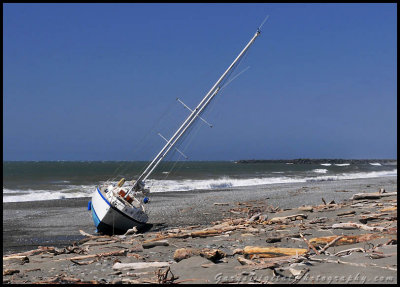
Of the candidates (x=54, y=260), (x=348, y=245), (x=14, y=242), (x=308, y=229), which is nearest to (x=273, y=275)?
(x=348, y=245)

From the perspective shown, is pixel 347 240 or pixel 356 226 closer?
pixel 347 240

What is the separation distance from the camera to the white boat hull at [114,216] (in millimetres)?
18188

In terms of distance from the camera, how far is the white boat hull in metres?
18.2

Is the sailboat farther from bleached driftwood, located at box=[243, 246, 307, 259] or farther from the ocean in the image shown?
bleached driftwood, located at box=[243, 246, 307, 259]

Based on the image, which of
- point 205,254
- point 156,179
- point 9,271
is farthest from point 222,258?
point 156,179

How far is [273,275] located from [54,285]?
4.21m

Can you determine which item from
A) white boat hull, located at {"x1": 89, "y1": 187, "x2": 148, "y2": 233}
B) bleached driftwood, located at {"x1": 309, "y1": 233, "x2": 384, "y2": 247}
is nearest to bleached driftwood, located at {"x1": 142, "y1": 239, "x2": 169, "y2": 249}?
bleached driftwood, located at {"x1": 309, "y1": 233, "x2": 384, "y2": 247}

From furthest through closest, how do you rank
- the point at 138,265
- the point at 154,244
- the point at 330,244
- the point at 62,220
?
the point at 62,220 < the point at 154,244 < the point at 330,244 < the point at 138,265

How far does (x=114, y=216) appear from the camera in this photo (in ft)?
59.6

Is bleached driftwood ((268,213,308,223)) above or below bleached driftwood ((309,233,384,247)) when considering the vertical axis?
below

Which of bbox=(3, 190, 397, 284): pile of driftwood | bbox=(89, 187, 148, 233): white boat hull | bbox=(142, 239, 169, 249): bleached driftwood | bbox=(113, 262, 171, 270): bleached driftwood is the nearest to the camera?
bbox=(3, 190, 397, 284): pile of driftwood

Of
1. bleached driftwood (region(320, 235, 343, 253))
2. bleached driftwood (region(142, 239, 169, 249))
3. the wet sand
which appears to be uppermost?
bleached driftwood (region(320, 235, 343, 253))

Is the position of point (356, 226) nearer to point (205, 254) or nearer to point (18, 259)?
point (205, 254)

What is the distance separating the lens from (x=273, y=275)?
7.07m
